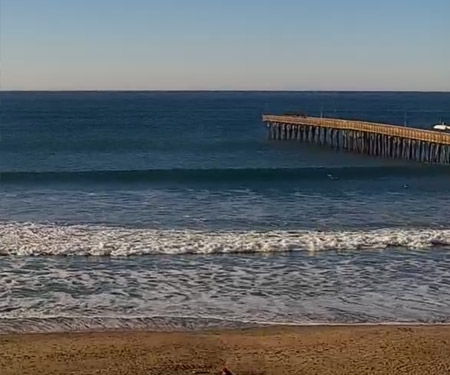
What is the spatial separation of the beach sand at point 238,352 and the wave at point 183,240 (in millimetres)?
6383

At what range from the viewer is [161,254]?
17.7 metres

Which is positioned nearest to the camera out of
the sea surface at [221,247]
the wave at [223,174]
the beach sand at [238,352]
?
the beach sand at [238,352]

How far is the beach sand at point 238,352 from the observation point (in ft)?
32.9

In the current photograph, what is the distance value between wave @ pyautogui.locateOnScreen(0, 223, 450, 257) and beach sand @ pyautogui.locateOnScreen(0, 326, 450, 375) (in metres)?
6.38

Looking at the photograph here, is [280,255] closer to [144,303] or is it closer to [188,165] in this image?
[144,303]

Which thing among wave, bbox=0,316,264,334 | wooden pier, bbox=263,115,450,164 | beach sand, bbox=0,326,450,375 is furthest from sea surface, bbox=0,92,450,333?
wooden pier, bbox=263,115,450,164

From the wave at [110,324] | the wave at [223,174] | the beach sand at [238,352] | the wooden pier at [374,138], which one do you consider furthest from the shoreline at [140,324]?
the wooden pier at [374,138]

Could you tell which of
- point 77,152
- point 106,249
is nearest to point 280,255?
point 106,249

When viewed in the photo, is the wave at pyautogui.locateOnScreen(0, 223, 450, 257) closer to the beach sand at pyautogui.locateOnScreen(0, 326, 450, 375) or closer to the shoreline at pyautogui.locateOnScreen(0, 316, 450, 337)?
the shoreline at pyautogui.locateOnScreen(0, 316, 450, 337)

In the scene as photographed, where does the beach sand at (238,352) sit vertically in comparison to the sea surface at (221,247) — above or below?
above

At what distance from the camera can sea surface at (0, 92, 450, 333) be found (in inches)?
515

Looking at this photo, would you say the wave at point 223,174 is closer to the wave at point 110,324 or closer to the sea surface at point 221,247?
the sea surface at point 221,247

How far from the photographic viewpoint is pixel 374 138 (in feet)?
158

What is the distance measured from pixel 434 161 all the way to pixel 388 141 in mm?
4633
